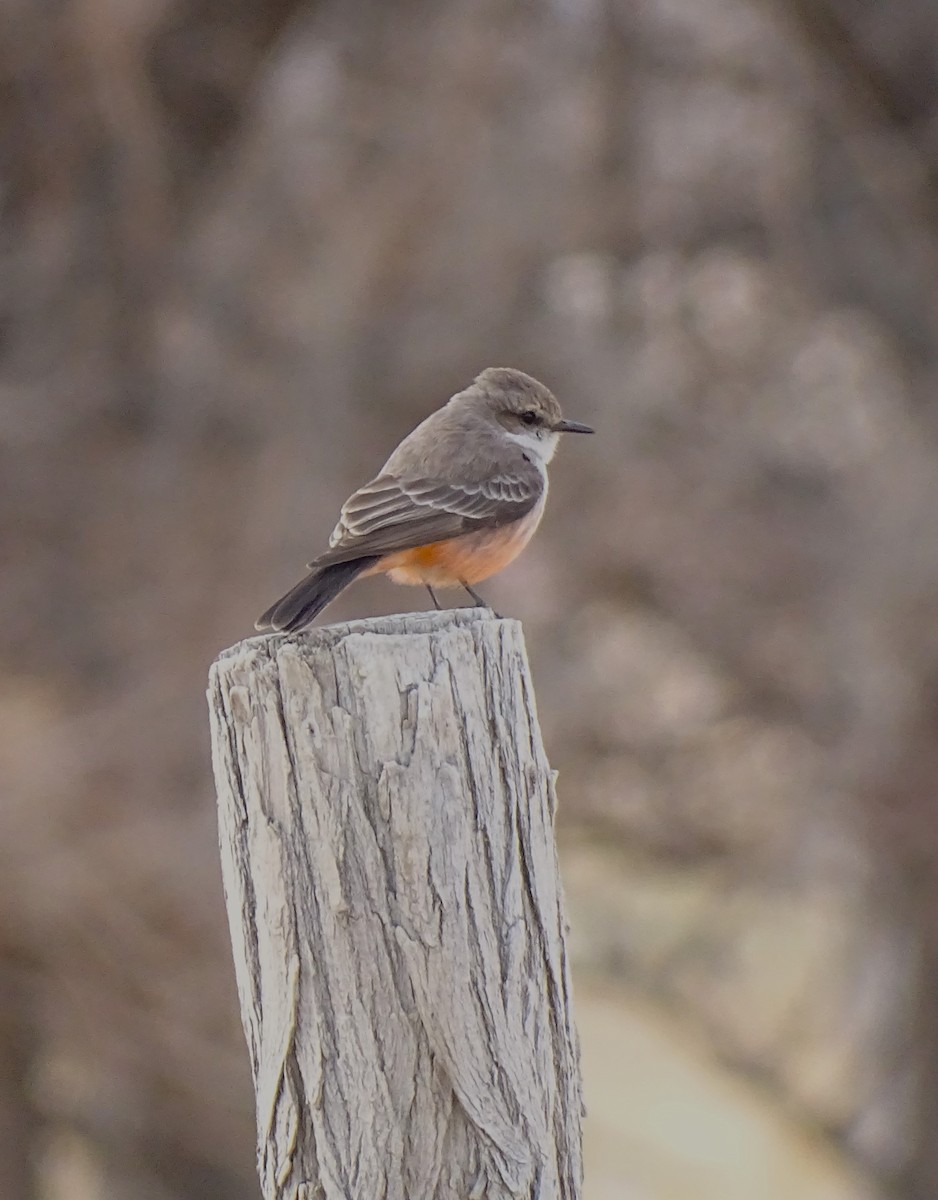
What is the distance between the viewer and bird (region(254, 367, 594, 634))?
14.7ft

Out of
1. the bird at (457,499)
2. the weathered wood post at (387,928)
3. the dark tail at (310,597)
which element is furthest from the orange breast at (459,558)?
the weathered wood post at (387,928)

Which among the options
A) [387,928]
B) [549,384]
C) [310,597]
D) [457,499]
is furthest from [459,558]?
[549,384]

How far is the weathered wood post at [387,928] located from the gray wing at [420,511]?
1.35m

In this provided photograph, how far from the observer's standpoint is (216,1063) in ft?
30.4

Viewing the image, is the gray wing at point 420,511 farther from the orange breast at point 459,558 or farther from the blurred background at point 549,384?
the blurred background at point 549,384

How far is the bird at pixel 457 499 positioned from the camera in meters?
4.48

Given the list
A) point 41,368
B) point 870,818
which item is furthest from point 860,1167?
point 41,368

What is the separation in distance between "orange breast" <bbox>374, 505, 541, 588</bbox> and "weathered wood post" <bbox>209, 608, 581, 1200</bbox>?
1811mm

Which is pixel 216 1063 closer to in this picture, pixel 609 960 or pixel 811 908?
pixel 609 960

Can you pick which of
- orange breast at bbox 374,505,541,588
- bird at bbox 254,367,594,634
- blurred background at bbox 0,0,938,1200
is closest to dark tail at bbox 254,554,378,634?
bird at bbox 254,367,594,634

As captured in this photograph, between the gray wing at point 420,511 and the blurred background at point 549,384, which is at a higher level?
the blurred background at point 549,384

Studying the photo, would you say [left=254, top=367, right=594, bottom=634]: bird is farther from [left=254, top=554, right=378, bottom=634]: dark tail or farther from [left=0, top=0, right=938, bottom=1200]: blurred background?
[left=0, top=0, right=938, bottom=1200]: blurred background

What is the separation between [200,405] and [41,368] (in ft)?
3.13

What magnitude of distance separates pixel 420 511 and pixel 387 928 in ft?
6.97
